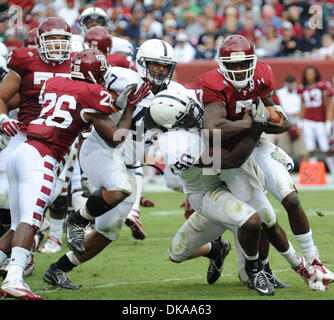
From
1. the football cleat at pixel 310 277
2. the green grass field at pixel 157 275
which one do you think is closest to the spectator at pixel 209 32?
the green grass field at pixel 157 275

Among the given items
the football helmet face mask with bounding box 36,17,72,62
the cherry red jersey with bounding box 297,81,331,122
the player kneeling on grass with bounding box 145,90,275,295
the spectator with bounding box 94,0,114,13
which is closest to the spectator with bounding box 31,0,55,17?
the spectator with bounding box 94,0,114,13

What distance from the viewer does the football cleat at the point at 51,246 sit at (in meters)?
6.70

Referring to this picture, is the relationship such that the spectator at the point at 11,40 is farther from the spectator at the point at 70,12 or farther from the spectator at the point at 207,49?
the spectator at the point at 207,49

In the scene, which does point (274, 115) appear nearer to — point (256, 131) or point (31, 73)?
point (256, 131)

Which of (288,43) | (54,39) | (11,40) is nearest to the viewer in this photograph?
(54,39)

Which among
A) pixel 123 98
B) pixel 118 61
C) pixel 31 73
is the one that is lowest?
pixel 118 61

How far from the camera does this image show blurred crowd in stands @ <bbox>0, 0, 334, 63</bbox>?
13484mm

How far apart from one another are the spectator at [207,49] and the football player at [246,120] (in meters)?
8.55

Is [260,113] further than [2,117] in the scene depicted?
No

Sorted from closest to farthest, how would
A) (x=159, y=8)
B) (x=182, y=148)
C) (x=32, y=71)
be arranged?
(x=182, y=148), (x=32, y=71), (x=159, y=8)

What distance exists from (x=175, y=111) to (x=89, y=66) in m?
0.70

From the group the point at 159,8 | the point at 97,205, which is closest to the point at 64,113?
the point at 97,205

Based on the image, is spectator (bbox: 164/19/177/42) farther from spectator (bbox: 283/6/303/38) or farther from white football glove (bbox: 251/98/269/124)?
white football glove (bbox: 251/98/269/124)

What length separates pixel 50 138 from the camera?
473 cm
